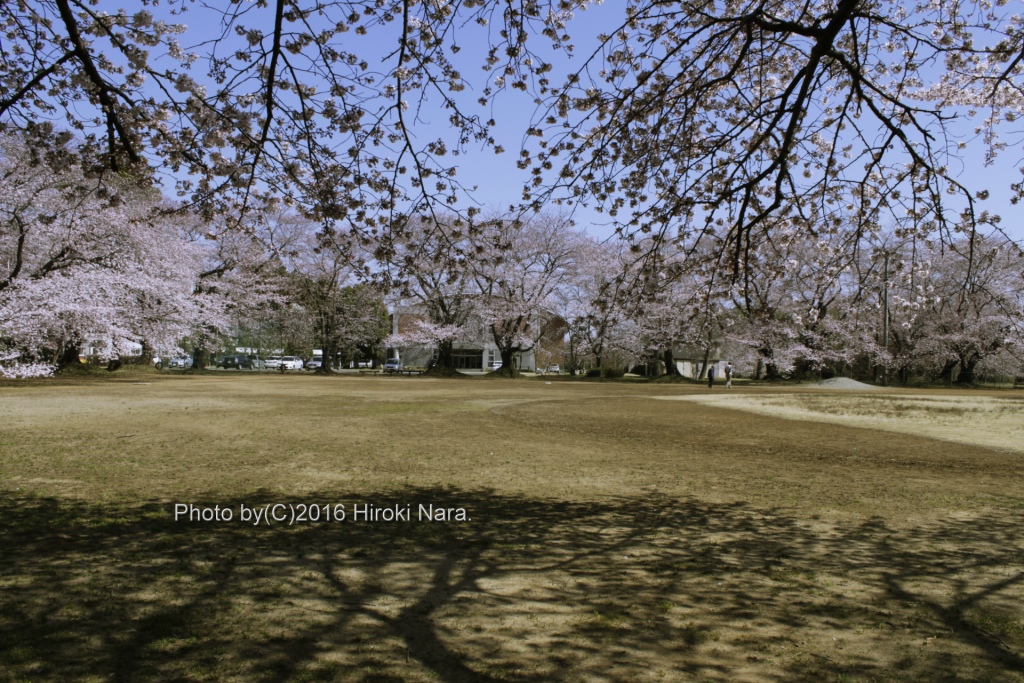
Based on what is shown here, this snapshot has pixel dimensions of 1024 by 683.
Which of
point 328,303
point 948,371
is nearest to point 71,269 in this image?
point 328,303

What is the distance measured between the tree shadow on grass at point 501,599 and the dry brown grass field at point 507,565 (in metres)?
0.02

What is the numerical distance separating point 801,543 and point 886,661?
1981 millimetres

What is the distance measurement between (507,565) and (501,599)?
0.59m

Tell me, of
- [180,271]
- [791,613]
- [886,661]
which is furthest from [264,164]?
[180,271]

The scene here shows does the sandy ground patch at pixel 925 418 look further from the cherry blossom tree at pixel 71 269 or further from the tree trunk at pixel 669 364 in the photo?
the tree trunk at pixel 669 364

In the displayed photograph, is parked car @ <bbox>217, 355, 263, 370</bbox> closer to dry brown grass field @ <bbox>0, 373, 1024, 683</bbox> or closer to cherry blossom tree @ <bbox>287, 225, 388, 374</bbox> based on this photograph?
cherry blossom tree @ <bbox>287, 225, 388, 374</bbox>

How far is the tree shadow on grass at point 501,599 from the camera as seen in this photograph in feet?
9.30

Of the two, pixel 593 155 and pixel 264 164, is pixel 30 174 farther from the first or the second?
pixel 593 155

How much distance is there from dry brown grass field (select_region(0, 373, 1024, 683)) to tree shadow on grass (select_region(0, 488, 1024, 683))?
0.06 feet

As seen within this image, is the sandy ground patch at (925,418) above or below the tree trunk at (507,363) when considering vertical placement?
below

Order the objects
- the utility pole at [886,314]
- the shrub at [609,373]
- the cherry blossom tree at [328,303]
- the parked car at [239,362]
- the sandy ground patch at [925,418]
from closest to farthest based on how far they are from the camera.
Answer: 1. the utility pole at [886,314]
2. the sandy ground patch at [925,418]
3. the cherry blossom tree at [328,303]
4. the shrub at [609,373]
5. the parked car at [239,362]

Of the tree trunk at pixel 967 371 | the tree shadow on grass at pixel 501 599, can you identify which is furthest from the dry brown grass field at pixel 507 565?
the tree trunk at pixel 967 371

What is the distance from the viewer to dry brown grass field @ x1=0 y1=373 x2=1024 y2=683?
290cm

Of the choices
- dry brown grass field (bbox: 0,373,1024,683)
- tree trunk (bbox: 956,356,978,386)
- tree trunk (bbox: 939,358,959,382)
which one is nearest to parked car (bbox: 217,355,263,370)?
dry brown grass field (bbox: 0,373,1024,683)
